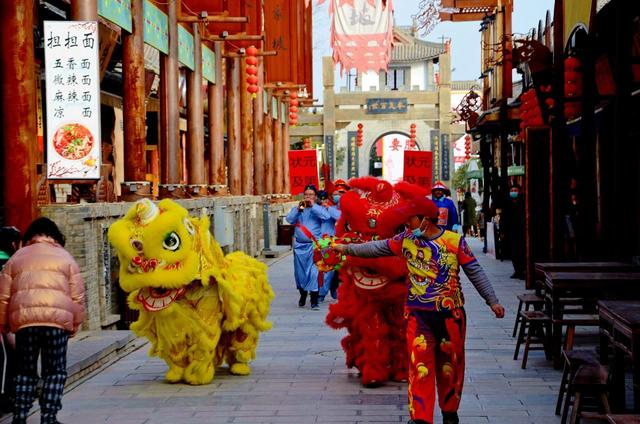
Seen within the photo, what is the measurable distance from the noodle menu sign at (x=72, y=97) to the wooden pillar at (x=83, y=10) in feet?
4.28

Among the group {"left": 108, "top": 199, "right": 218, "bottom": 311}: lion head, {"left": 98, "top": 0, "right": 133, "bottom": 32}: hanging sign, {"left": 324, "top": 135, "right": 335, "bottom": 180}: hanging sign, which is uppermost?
{"left": 98, "top": 0, "right": 133, "bottom": 32}: hanging sign

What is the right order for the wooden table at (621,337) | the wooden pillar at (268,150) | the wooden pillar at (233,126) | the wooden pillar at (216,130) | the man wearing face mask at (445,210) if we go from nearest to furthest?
the wooden table at (621,337) < the man wearing face mask at (445,210) < the wooden pillar at (216,130) < the wooden pillar at (233,126) < the wooden pillar at (268,150)

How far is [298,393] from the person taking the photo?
28.8 ft

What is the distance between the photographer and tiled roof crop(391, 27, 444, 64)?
7675 centimetres

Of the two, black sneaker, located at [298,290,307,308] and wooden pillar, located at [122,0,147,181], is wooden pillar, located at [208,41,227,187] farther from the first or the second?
black sneaker, located at [298,290,307,308]

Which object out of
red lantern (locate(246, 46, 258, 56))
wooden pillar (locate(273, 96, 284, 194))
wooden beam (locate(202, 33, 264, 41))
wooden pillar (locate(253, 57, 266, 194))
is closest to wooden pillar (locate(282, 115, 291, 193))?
wooden pillar (locate(273, 96, 284, 194))

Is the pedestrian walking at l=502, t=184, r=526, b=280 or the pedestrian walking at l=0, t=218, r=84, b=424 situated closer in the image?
the pedestrian walking at l=0, t=218, r=84, b=424

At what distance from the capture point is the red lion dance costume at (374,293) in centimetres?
902

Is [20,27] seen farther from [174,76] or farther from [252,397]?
[174,76]

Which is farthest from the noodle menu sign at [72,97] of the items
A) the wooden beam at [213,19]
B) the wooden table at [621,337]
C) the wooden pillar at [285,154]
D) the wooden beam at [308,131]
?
the wooden beam at [308,131]

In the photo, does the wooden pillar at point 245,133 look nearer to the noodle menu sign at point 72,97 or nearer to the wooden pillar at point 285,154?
the wooden pillar at point 285,154

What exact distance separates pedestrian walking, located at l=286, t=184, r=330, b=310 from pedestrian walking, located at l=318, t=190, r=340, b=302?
0.24 ft

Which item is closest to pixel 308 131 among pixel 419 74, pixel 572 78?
pixel 419 74

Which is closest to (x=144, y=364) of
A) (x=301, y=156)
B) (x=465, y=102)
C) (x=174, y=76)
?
(x=174, y=76)
